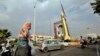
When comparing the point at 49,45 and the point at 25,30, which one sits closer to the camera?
A: the point at 25,30

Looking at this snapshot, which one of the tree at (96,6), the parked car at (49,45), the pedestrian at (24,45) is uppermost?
the tree at (96,6)

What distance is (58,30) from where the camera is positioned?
8875cm

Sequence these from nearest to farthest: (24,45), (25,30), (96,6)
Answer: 1. (25,30)
2. (24,45)
3. (96,6)

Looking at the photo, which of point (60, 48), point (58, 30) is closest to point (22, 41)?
point (60, 48)

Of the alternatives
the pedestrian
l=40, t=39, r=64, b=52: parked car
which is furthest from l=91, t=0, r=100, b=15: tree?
the pedestrian

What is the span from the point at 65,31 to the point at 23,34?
89412mm

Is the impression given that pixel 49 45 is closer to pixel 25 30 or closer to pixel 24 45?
pixel 24 45

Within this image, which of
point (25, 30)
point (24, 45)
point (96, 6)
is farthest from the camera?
point (96, 6)

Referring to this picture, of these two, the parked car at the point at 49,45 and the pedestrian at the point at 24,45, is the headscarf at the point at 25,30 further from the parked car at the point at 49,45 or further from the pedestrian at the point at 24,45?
the parked car at the point at 49,45

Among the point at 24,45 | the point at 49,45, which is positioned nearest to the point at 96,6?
the point at 49,45

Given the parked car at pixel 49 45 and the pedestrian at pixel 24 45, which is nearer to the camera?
the pedestrian at pixel 24 45

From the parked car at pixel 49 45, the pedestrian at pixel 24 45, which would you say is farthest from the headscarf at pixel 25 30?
the parked car at pixel 49 45

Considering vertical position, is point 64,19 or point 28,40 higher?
point 64,19

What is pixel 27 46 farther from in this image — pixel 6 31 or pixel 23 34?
pixel 6 31
